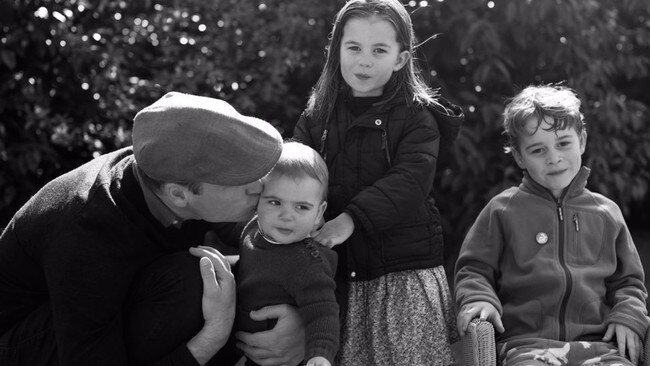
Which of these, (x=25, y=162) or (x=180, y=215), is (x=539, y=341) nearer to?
(x=180, y=215)

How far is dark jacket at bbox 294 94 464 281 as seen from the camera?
10.8 feet

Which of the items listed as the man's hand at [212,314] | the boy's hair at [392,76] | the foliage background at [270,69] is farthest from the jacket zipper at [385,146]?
the foliage background at [270,69]

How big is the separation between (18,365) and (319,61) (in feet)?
8.95

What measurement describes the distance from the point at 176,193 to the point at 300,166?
0.42 metres

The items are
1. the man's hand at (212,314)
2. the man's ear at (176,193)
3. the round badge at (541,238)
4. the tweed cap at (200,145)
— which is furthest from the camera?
the round badge at (541,238)

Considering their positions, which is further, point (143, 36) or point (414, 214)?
point (143, 36)

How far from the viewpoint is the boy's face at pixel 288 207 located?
3.02 metres

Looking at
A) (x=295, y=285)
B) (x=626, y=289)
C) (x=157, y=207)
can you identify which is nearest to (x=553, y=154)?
(x=626, y=289)

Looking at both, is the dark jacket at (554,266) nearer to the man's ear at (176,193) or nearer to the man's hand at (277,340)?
the man's hand at (277,340)

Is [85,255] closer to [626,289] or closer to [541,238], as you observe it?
[541,238]

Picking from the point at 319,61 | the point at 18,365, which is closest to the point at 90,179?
the point at 18,365

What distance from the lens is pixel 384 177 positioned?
3248 millimetres

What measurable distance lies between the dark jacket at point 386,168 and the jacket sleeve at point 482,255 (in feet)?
0.43

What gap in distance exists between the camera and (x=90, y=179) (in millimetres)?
2945
